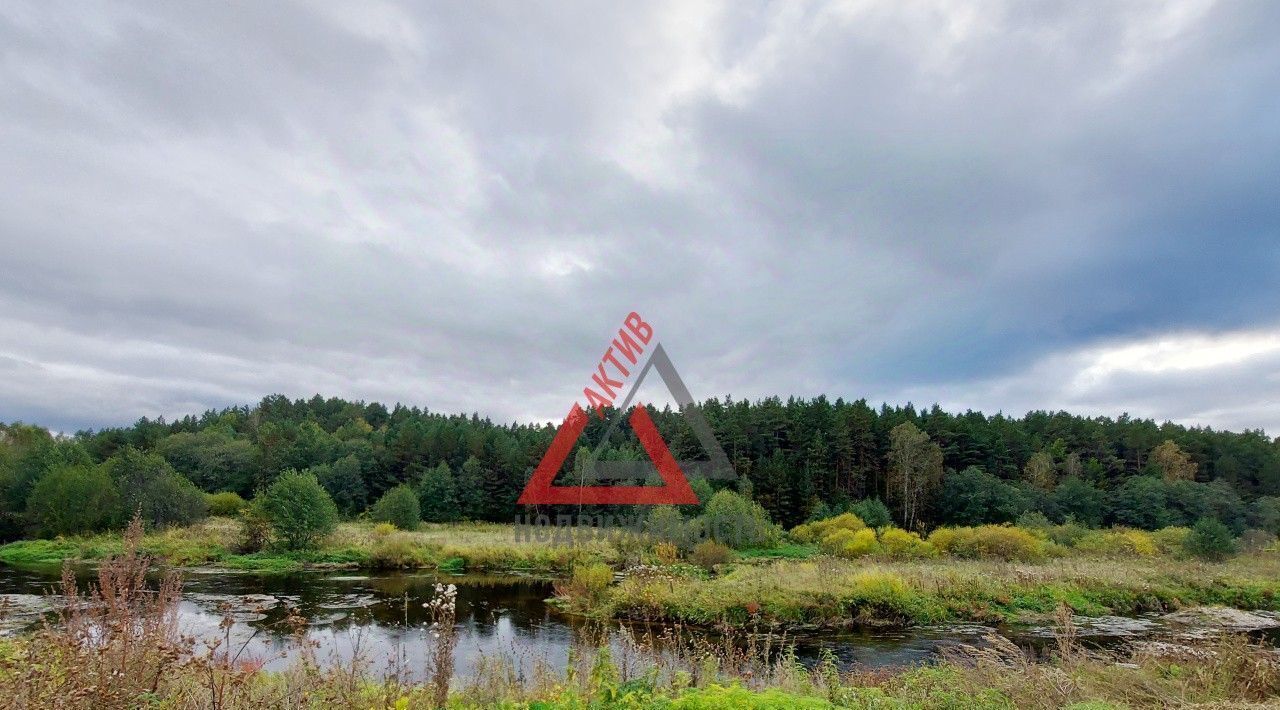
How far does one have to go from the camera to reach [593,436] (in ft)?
219

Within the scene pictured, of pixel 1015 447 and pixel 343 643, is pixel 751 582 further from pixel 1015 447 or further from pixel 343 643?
pixel 1015 447

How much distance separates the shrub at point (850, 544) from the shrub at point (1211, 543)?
47.3 ft

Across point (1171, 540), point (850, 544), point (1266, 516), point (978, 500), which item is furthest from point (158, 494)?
point (1266, 516)

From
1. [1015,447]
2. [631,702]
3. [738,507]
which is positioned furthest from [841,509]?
[631,702]

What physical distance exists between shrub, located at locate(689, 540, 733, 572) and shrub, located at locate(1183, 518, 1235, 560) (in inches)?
884

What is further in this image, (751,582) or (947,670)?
(751,582)

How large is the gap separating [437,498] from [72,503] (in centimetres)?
2268

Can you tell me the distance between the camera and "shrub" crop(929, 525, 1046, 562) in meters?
31.0

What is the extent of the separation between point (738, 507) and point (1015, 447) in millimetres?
34619

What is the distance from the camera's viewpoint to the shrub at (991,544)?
31016 mm

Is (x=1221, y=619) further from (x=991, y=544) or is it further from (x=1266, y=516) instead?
(x=1266, y=516)

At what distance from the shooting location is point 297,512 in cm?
3256

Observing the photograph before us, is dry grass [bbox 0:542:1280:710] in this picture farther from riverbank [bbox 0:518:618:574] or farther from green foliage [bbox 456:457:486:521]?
green foliage [bbox 456:457:486:521]

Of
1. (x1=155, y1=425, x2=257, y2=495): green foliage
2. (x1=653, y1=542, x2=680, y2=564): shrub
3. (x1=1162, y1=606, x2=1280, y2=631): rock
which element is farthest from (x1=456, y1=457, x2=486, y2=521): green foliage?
(x1=1162, y1=606, x2=1280, y2=631): rock
